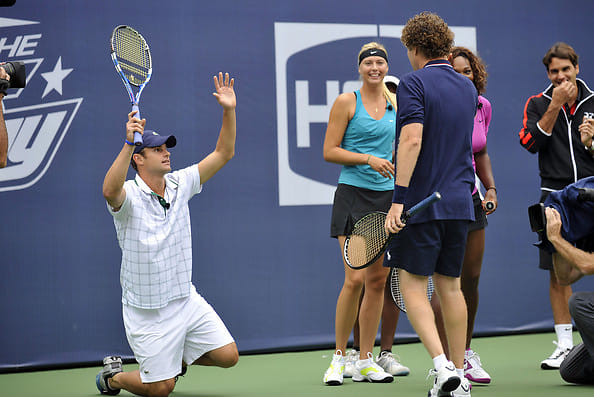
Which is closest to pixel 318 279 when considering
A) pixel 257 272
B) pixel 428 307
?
pixel 257 272

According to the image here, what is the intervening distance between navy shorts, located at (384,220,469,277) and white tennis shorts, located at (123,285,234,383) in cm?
95

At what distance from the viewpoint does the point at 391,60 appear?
5590 millimetres

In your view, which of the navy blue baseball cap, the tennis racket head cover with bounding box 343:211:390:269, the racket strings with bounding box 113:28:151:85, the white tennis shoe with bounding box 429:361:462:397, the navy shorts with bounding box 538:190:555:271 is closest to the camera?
the white tennis shoe with bounding box 429:361:462:397

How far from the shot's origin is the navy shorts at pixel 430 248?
3359mm

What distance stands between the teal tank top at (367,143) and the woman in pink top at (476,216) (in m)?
0.45

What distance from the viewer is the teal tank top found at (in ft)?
13.8

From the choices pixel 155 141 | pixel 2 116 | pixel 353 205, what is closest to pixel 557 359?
pixel 353 205

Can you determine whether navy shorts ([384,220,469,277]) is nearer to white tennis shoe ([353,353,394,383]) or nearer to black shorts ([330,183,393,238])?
black shorts ([330,183,393,238])

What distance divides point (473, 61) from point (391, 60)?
138cm

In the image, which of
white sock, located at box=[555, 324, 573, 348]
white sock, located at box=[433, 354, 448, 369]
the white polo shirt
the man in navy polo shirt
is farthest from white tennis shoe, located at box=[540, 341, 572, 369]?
the white polo shirt

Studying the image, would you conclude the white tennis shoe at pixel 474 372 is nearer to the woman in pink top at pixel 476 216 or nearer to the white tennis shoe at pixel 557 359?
the woman in pink top at pixel 476 216

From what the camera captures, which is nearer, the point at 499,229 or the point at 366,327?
the point at 366,327

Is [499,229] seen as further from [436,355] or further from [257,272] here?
[436,355]

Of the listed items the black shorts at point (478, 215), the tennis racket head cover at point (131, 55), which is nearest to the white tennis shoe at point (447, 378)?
the black shorts at point (478, 215)
